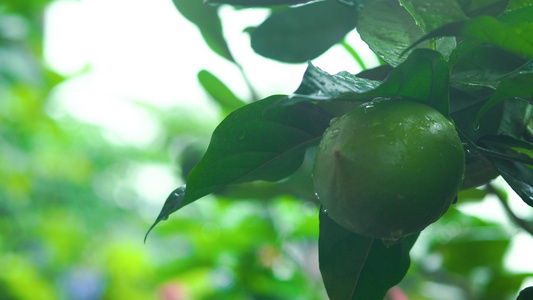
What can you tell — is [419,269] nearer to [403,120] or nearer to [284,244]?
[284,244]

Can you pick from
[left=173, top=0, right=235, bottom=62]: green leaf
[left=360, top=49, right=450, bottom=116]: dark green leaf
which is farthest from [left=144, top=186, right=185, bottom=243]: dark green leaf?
[left=173, top=0, right=235, bottom=62]: green leaf

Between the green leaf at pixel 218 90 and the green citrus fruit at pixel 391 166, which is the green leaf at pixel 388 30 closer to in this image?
the green citrus fruit at pixel 391 166

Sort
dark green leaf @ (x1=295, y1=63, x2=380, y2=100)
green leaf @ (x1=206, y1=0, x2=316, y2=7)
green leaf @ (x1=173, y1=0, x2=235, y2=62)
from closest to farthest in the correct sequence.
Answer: dark green leaf @ (x1=295, y1=63, x2=380, y2=100), green leaf @ (x1=206, y1=0, x2=316, y2=7), green leaf @ (x1=173, y1=0, x2=235, y2=62)

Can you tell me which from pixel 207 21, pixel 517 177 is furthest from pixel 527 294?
pixel 207 21

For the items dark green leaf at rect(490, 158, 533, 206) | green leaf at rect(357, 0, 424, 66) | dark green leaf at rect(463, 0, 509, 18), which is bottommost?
dark green leaf at rect(490, 158, 533, 206)

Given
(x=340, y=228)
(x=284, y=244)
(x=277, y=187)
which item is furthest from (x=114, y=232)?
(x=340, y=228)

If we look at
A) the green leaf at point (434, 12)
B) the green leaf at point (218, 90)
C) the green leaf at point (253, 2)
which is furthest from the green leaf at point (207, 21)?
the green leaf at point (434, 12)

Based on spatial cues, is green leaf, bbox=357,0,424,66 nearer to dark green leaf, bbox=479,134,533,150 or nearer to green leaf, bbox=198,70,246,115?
dark green leaf, bbox=479,134,533,150
